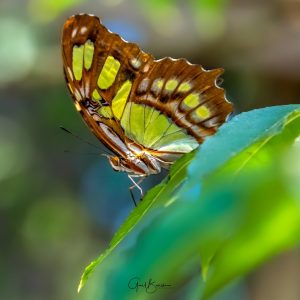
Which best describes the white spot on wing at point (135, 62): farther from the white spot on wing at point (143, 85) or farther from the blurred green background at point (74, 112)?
the blurred green background at point (74, 112)

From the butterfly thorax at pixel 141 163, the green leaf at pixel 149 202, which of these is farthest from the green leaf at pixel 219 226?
the butterfly thorax at pixel 141 163

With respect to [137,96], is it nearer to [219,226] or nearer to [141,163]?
[141,163]

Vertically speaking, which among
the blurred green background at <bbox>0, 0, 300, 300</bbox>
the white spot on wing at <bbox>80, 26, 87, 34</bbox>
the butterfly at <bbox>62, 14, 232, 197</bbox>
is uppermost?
the white spot on wing at <bbox>80, 26, 87, 34</bbox>

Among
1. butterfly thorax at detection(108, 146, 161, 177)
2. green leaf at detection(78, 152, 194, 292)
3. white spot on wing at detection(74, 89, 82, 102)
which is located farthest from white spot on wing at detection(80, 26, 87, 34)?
green leaf at detection(78, 152, 194, 292)

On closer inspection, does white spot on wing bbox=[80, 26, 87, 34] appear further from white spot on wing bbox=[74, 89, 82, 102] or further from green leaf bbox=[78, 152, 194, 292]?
green leaf bbox=[78, 152, 194, 292]

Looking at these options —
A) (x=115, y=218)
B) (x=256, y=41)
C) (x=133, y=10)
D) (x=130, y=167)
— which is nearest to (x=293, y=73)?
(x=256, y=41)

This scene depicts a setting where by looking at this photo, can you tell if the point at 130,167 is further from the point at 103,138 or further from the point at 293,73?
the point at 293,73

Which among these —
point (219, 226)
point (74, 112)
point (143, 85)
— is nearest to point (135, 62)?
point (143, 85)

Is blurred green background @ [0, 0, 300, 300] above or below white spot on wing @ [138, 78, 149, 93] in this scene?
below
